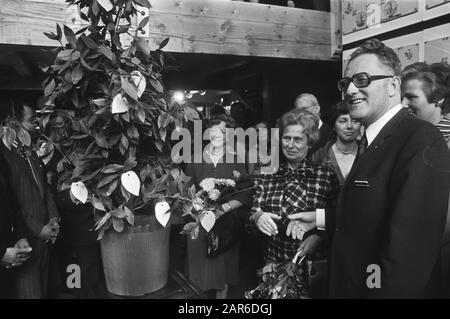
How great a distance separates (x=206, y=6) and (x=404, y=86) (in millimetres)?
1831

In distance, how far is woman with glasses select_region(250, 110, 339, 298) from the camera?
176cm

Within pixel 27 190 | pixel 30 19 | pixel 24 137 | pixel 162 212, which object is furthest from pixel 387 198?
pixel 30 19

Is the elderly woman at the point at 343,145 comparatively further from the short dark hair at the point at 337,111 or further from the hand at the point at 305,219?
the hand at the point at 305,219

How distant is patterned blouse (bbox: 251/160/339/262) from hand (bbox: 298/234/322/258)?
0.43ft

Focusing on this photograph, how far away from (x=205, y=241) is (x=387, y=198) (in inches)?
60.8

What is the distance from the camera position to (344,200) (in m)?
1.37

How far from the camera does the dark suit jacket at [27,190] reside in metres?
2.12

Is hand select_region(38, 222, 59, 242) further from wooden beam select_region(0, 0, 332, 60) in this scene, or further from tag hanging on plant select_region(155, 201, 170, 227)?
tag hanging on plant select_region(155, 201, 170, 227)

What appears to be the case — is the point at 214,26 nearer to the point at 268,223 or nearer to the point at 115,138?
the point at 268,223

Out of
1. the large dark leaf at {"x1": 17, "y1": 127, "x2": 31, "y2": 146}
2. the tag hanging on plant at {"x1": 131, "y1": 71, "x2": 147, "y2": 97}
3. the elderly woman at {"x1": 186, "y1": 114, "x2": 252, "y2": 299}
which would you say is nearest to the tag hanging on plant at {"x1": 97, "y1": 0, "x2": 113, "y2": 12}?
the tag hanging on plant at {"x1": 131, "y1": 71, "x2": 147, "y2": 97}

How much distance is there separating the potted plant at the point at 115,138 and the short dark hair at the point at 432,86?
1.32 m

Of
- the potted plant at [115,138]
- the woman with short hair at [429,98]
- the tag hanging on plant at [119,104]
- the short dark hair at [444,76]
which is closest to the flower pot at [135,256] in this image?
the potted plant at [115,138]

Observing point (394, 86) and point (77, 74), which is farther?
point (394, 86)

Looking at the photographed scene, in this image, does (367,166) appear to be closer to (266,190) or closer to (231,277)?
(266,190)
